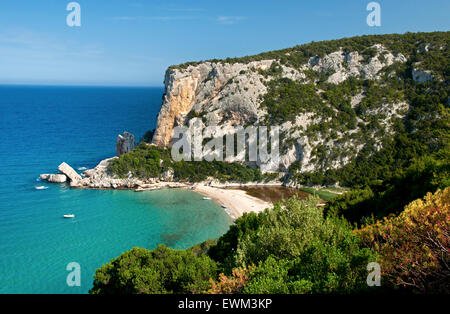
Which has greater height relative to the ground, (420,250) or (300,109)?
(300,109)

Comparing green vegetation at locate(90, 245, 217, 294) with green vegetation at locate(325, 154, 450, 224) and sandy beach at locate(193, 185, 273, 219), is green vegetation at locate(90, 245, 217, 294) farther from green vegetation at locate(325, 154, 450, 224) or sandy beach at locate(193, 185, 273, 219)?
sandy beach at locate(193, 185, 273, 219)

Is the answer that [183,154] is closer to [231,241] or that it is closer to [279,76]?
[279,76]

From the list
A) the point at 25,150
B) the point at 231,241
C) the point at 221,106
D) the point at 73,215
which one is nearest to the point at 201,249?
the point at 231,241

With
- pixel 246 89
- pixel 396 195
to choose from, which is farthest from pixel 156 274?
pixel 246 89

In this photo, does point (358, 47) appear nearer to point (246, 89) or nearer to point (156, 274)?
point (246, 89)

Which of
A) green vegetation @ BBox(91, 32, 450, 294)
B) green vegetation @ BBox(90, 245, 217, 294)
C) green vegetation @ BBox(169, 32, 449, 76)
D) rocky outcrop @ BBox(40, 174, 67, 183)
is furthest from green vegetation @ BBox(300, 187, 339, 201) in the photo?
rocky outcrop @ BBox(40, 174, 67, 183)

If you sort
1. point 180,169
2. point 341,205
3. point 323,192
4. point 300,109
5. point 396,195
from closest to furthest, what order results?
point 396,195 → point 341,205 → point 323,192 → point 180,169 → point 300,109
